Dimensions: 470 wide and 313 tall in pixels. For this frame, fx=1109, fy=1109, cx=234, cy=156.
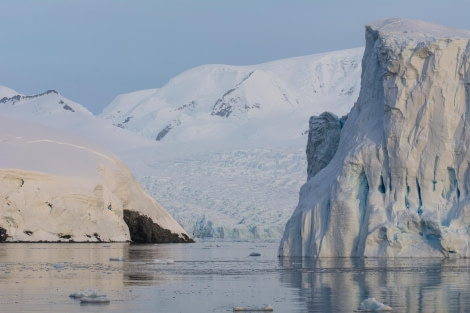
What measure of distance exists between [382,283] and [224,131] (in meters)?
76.1

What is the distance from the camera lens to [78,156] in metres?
51.2

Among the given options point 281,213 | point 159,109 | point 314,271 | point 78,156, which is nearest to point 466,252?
point 314,271

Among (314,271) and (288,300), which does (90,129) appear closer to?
(314,271)

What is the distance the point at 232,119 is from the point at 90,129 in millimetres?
13776

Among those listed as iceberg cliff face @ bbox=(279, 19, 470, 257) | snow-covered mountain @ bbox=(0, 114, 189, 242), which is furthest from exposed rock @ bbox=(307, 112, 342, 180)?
snow-covered mountain @ bbox=(0, 114, 189, 242)

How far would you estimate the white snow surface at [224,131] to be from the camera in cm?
6308

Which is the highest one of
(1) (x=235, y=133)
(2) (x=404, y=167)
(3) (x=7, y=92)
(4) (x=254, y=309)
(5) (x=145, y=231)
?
(3) (x=7, y=92)

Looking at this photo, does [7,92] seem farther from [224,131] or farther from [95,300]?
[95,300]

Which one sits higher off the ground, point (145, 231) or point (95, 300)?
point (145, 231)

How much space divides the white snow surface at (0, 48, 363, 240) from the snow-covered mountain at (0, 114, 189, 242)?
7835 millimetres

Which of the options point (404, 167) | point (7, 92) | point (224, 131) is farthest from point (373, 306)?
point (7, 92)

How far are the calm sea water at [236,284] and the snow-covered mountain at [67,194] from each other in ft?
54.0

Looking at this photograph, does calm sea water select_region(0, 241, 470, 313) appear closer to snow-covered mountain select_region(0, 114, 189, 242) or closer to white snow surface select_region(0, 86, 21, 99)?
snow-covered mountain select_region(0, 114, 189, 242)

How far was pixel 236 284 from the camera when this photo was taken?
20.0 meters
